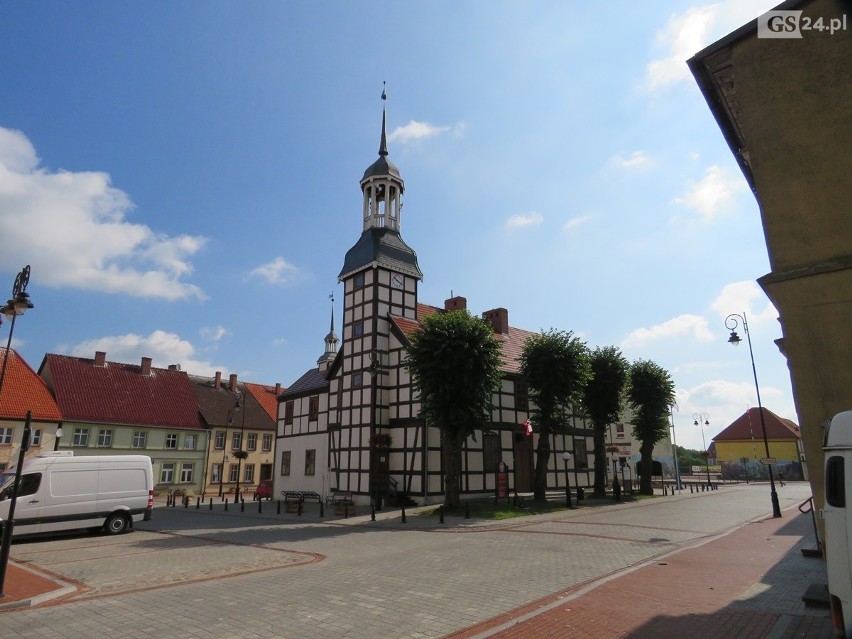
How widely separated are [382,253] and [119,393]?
2960 cm

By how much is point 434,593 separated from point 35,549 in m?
13.6

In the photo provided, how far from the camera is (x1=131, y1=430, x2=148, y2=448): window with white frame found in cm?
4419

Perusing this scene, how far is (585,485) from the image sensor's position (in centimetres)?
3728

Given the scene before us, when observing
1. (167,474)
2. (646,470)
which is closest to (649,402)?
(646,470)

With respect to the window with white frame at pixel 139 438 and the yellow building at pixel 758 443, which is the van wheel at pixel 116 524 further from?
the yellow building at pixel 758 443

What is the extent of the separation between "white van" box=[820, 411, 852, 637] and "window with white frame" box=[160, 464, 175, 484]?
48606 millimetres

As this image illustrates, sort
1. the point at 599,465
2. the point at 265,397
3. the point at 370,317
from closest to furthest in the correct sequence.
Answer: the point at 370,317 < the point at 599,465 < the point at 265,397

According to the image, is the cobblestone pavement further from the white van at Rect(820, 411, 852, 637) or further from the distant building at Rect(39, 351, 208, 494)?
the distant building at Rect(39, 351, 208, 494)

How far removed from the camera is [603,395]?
32844 mm

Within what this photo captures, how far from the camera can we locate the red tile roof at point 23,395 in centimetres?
3712

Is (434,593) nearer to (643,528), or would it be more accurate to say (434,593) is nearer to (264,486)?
(643,528)

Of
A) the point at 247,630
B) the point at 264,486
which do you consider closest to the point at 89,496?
the point at 247,630

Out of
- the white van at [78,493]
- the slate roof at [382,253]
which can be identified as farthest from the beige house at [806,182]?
the slate roof at [382,253]

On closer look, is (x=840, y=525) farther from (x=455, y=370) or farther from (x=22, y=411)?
(x=22, y=411)
